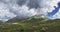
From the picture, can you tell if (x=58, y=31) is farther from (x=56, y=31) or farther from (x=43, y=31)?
(x=43, y=31)

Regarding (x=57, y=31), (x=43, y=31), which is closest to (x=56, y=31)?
(x=57, y=31)

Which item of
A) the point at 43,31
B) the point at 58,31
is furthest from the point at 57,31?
the point at 43,31

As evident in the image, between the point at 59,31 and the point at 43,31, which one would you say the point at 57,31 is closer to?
the point at 59,31

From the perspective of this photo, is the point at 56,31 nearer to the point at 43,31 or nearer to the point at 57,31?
the point at 57,31

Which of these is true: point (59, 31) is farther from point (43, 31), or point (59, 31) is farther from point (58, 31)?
point (43, 31)

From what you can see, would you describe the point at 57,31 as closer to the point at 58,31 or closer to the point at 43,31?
the point at 58,31

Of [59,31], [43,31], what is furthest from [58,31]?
[43,31]
